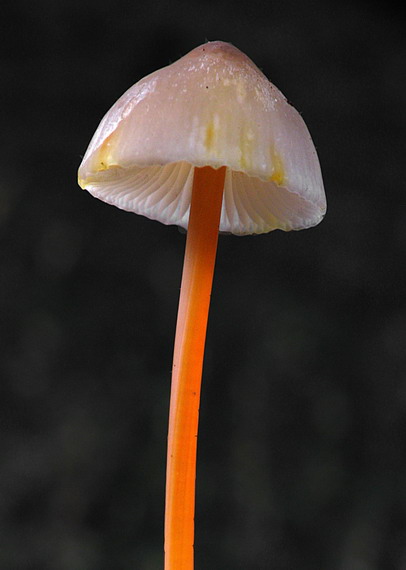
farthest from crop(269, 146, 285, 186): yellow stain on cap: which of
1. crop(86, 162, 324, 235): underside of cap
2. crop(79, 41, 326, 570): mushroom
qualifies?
crop(86, 162, 324, 235): underside of cap

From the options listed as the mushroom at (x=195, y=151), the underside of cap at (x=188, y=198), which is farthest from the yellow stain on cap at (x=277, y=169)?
the underside of cap at (x=188, y=198)

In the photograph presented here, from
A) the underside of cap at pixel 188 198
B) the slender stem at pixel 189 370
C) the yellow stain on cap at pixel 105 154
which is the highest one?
the underside of cap at pixel 188 198

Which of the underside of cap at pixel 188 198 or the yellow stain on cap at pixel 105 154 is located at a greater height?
the underside of cap at pixel 188 198

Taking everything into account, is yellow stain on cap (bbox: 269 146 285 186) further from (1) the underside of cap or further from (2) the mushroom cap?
(1) the underside of cap

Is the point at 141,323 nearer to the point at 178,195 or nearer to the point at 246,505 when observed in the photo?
the point at 246,505

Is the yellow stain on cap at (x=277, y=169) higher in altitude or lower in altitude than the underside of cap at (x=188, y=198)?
lower

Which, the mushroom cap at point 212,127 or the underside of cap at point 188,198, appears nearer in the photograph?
the mushroom cap at point 212,127

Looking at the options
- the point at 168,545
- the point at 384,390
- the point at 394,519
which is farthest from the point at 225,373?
the point at 168,545

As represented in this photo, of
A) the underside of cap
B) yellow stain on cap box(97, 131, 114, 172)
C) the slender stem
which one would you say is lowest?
the slender stem

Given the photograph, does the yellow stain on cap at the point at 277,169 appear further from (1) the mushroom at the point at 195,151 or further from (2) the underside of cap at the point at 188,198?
(2) the underside of cap at the point at 188,198
